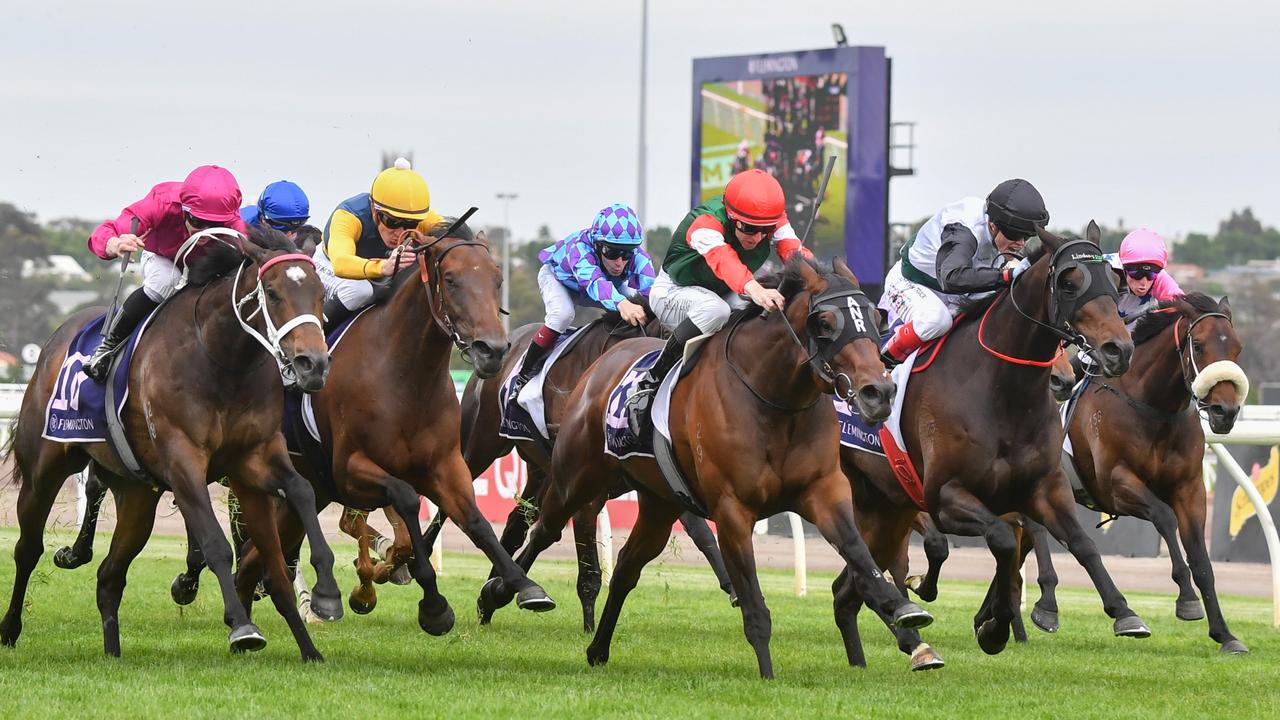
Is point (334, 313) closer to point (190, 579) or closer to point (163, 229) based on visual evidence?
point (163, 229)

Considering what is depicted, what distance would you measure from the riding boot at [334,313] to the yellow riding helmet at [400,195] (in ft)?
1.56

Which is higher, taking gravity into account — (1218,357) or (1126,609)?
(1218,357)

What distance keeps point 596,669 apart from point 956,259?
92.9 inches

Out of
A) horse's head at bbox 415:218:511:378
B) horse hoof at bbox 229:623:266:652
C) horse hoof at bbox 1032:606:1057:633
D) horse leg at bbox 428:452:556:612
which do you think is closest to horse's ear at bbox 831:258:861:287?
horse's head at bbox 415:218:511:378

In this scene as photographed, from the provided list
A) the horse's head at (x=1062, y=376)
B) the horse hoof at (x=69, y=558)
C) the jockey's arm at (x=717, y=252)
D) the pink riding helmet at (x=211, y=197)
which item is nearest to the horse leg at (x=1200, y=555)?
the horse's head at (x=1062, y=376)

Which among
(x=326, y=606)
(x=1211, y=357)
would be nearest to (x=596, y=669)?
(x=326, y=606)

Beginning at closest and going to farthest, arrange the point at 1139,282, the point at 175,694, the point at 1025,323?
the point at 175,694 < the point at 1025,323 < the point at 1139,282

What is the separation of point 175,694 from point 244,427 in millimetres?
1298

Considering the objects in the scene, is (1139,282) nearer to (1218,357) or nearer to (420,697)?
(1218,357)

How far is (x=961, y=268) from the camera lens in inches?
304

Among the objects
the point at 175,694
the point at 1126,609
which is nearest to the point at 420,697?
the point at 175,694

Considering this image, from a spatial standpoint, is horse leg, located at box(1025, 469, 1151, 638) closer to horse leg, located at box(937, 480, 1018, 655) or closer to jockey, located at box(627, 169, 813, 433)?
horse leg, located at box(937, 480, 1018, 655)

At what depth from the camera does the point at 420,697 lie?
624 centimetres

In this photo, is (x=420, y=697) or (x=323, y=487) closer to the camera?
(x=420, y=697)
